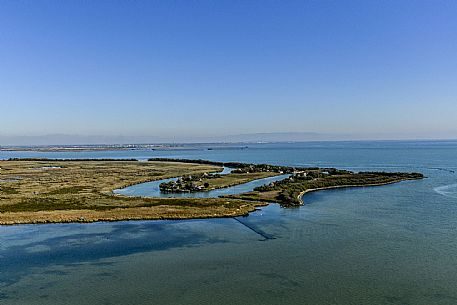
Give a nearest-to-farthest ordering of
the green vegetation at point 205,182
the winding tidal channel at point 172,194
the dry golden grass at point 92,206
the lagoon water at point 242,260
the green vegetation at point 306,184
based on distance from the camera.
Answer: the lagoon water at point 242,260 < the dry golden grass at point 92,206 < the green vegetation at point 306,184 < the winding tidal channel at point 172,194 < the green vegetation at point 205,182

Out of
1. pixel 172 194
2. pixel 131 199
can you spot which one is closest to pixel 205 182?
pixel 172 194

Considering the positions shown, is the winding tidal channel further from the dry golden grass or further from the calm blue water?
the dry golden grass

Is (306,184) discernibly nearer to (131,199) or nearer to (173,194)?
(173,194)

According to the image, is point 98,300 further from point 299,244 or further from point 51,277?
point 299,244

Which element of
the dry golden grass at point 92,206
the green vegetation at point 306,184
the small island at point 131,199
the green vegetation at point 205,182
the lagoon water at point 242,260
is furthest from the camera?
the green vegetation at point 205,182

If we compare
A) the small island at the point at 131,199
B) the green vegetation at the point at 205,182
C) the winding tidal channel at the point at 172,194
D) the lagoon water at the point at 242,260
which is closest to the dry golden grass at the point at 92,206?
the small island at the point at 131,199

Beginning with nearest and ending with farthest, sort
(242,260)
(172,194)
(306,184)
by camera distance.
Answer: (242,260) → (172,194) → (306,184)

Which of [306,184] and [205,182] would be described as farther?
[205,182]

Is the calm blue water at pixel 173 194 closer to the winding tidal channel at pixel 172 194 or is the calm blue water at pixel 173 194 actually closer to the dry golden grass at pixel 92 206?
the winding tidal channel at pixel 172 194
